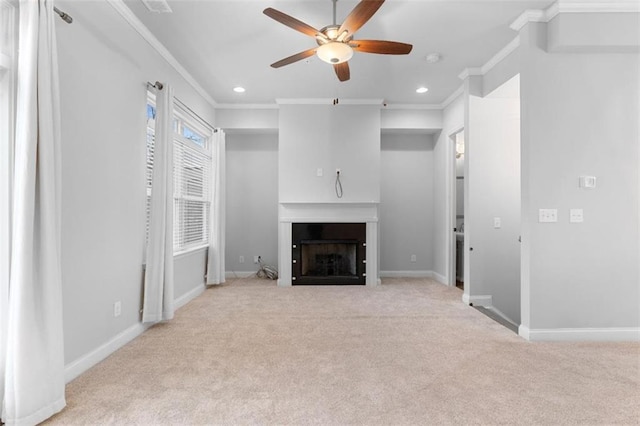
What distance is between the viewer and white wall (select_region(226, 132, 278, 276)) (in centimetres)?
591

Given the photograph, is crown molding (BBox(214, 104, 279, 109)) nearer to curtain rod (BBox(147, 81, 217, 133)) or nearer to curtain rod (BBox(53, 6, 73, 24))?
curtain rod (BBox(147, 81, 217, 133))

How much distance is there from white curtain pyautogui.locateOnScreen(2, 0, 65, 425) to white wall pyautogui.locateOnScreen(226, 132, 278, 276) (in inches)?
156

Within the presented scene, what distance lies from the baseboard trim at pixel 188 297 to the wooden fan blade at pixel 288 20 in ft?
10.3

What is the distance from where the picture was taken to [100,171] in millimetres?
2564

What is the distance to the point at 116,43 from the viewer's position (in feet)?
9.10

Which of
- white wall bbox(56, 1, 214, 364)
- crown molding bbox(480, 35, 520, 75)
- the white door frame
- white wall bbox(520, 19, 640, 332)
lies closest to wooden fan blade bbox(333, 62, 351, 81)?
white wall bbox(520, 19, 640, 332)

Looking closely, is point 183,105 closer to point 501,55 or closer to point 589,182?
point 501,55

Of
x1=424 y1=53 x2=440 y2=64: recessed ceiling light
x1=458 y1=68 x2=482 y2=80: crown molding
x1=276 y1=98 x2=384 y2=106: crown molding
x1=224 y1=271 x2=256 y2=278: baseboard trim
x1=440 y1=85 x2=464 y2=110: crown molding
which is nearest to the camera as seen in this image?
x1=424 y1=53 x2=440 y2=64: recessed ceiling light

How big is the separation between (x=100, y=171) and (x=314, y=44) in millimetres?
2310

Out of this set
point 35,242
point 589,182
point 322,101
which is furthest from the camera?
point 322,101

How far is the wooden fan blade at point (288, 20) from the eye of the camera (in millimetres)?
2380

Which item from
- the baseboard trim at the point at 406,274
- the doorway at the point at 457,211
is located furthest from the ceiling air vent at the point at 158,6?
the baseboard trim at the point at 406,274

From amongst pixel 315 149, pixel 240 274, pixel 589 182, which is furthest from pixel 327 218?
pixel 589 182

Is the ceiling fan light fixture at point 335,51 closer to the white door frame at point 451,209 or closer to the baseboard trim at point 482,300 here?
the white door frame at point 451,209
